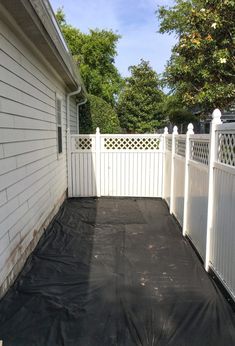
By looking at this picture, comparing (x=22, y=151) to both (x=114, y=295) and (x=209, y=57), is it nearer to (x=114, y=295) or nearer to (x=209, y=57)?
(x=114, y=295)

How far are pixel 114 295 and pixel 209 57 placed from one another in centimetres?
581

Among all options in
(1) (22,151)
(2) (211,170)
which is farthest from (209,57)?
(1) (22,151)

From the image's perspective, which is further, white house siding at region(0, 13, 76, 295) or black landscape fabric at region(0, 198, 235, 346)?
white house siding at region(0, 13, 76, 295)

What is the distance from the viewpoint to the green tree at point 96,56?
18.1 m

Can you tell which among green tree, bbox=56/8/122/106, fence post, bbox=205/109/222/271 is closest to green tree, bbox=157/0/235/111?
fence post, bbox=205/109/222/271

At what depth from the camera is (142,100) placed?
15680 millimetres

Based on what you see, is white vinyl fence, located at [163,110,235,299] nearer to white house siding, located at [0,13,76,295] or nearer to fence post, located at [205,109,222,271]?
fence post, located at [205,109,222,271]

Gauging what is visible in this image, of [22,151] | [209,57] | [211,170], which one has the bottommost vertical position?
[211,170]

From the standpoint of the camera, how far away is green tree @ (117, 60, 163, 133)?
1577 centimetres

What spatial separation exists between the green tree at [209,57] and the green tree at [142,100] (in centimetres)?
792

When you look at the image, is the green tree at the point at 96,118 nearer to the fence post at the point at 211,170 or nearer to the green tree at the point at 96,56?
the fence post at the point at 211,170

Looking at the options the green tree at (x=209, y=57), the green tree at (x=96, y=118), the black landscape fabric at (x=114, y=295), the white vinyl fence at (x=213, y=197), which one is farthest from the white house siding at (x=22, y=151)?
the green tree at (x=96, y=118)

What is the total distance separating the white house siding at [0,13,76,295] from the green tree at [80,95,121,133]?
5.11m

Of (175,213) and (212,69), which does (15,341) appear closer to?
(175,213)
